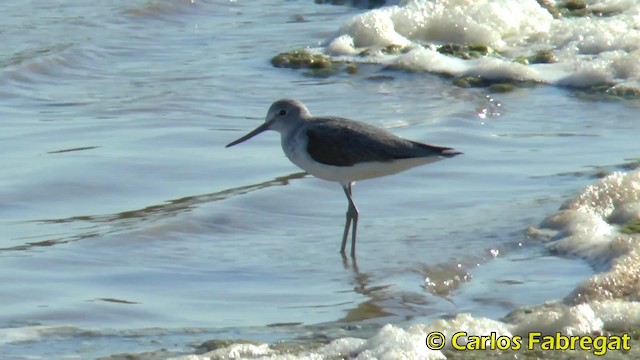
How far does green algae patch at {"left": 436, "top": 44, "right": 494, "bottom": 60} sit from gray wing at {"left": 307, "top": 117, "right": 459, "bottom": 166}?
4197 millimetres

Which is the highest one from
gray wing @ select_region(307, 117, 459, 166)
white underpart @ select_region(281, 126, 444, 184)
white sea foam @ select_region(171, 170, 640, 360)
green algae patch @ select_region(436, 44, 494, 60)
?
gray wing @ select_region(307, 117, 459, 166)

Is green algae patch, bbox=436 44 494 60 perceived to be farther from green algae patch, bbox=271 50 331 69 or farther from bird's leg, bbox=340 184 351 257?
bird's leg, bbox=340 184 351 257

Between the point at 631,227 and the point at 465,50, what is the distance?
4.76 m

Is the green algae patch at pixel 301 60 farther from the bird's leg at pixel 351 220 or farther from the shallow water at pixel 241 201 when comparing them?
the bird's leg at pixel 351 220

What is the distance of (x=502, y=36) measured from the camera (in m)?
11.7

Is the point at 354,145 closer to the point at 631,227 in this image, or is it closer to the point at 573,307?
the point at 631,227

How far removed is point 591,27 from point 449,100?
2091 millimetres

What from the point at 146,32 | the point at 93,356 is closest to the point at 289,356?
the point at 93,356

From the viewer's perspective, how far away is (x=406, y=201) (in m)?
7.53

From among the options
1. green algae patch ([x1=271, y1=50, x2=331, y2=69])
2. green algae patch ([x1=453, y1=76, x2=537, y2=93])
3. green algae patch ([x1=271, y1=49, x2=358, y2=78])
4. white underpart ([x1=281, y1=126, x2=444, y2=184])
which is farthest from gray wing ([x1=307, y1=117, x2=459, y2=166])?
green algae patch ([x1=271, y1=50, x2=331, y2=69])

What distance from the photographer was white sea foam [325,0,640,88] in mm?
10453

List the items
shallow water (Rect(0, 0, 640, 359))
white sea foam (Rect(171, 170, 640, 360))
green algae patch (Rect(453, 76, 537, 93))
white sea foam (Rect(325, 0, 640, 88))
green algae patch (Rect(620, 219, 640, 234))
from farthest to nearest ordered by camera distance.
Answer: white sea foam (Rect(325, 0, 640, 88))
green algae patch (Rect(453, 76, 537, 93))
green algae patch (Rect(620, 219, 640, 234))
shallow water (Rect(0, 0, 640, 359))
white sea foam (Rect(171, 170, 640, 360))

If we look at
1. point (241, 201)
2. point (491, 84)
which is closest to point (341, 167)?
point (241, 201)

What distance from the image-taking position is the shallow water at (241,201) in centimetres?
581
